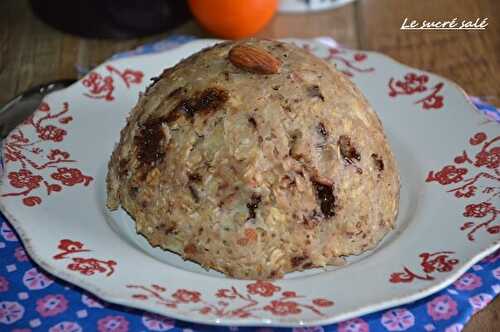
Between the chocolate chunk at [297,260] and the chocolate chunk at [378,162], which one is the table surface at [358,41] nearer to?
the chocolate chunk at [378,162]

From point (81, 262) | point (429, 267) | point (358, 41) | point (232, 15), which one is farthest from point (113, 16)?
point (429, 267)

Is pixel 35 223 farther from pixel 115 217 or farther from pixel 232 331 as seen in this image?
pixel 232 331

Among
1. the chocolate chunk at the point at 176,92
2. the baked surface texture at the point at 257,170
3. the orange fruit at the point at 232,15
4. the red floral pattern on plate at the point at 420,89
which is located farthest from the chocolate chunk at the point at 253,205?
the orange fruit at the point at 232,15

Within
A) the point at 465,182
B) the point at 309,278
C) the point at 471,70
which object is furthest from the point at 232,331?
the point at 471,70

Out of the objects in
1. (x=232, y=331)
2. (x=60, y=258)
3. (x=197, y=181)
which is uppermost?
(x=197, y=181)

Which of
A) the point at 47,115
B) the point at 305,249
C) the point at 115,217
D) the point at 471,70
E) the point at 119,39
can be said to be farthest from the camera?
the point at 119,39

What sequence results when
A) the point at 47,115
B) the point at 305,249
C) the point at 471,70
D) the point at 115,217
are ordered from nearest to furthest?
1. the point at 305,249
2. the point at 115,217
3. the point at 47,115
4. the point at 471,70

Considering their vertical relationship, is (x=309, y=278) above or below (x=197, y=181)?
below
